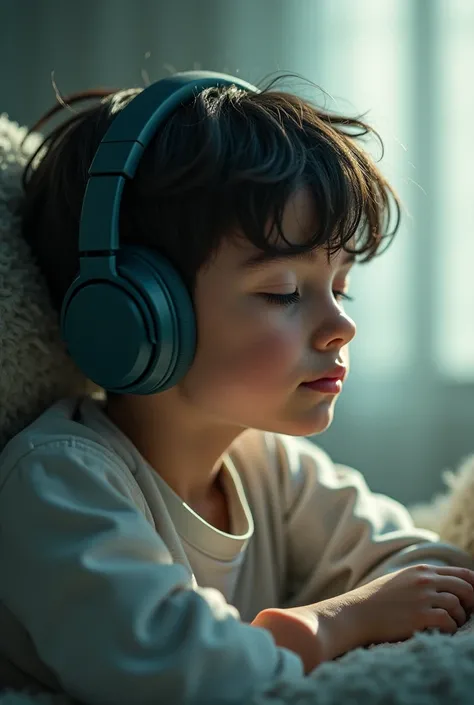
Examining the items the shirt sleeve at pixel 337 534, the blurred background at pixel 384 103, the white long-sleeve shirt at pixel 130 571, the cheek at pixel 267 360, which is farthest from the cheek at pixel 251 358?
the blurred background at pixel 384 103

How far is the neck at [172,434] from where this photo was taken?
2.88 feet

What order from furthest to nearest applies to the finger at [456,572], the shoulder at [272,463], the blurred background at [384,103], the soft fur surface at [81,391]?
1. the blurred background at [384,103]
2. the shoulder at [272,463]
3. the finger at [456,572]
4. the soft fur surface at [81,391]

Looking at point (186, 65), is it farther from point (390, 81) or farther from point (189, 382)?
point (189, 382)

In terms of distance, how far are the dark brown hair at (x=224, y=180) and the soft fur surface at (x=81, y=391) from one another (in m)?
0.04

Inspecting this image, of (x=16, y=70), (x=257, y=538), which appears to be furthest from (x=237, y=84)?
(x=16, y=70)

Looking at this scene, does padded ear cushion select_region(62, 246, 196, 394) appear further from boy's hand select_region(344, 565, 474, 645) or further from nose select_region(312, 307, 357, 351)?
boy's hand select_region(344, 565, 474, 645)

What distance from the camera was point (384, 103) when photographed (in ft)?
7.48

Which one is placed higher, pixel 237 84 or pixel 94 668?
pixel 237 84

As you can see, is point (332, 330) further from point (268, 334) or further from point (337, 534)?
point (337, 534)

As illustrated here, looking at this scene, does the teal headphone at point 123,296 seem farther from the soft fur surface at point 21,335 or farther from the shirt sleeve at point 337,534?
the shirt sleeve at point 337,534

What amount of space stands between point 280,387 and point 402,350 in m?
1.59

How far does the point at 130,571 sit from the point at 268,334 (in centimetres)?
25

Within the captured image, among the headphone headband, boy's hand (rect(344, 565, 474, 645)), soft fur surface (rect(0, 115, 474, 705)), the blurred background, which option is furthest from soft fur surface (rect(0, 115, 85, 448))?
the blurred background

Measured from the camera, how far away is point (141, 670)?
629 mm
